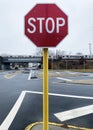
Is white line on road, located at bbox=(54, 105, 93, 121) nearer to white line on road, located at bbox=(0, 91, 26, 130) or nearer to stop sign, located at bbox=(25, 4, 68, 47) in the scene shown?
white line on road, located at bbox=(0, 91, 26, 130)

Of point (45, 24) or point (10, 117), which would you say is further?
point (10, 117)

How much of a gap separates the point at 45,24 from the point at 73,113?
4.82 m

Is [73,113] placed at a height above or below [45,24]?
below

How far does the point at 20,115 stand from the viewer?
28.6ft

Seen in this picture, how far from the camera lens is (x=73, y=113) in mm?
8891

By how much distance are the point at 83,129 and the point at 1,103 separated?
4.89m

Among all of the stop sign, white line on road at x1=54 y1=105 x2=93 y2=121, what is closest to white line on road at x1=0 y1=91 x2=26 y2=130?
white line on road at x1=54 y1=105 x2=93 y2=121

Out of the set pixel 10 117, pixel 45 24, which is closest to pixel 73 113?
pixel 10 117

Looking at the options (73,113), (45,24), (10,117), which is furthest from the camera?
(73,113)

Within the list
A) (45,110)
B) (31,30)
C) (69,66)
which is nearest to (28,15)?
(31,30)

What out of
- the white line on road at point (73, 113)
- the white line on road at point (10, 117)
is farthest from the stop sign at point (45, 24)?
the white line on road at point (73, 113)

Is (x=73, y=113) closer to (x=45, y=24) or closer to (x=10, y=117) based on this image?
(x=10, y=117)

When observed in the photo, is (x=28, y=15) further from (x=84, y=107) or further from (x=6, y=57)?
(x=6, y=57)

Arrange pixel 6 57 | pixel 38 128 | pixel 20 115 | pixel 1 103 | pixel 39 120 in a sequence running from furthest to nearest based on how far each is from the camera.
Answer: pixel 6 57 → pixel 1 103 → pixel 20 115 → pixel 39 120 → pixel 38 128
